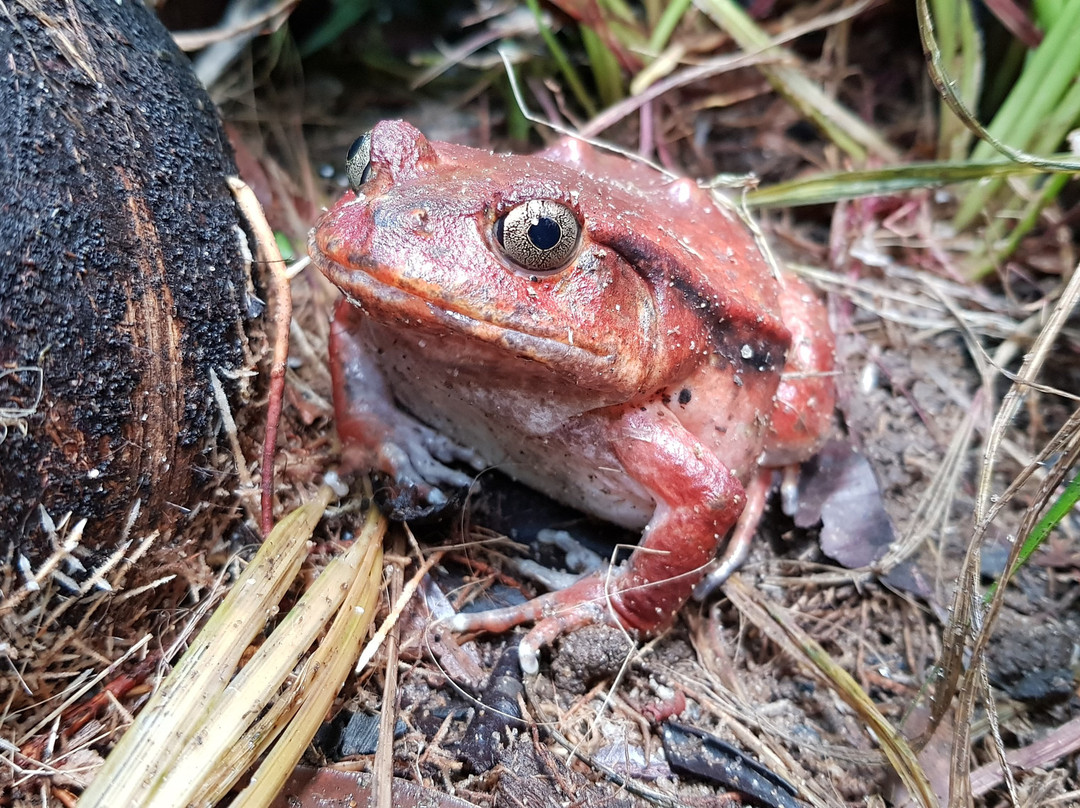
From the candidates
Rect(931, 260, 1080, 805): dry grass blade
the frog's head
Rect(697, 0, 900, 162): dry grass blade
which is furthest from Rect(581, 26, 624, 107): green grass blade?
Rect(931, 260, 1080, 805): dry grass blade

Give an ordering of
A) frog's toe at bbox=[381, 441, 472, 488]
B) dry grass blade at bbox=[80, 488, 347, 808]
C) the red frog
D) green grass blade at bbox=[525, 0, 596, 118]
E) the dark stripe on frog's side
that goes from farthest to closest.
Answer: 1. green grass blade at bbox=[525, 0, 596, 118]
2. frog's toe at bbox=[381, 441, 472, 488]
3. the dark stripe on frog's side
4. the red frog
5. dry grass blade at bbox=[80, 488, 347, 808]

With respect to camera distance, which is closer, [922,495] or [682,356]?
[682,356]

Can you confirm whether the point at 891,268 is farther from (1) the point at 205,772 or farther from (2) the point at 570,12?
(1) the point at 205,772

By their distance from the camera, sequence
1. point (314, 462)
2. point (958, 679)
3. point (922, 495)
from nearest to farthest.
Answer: point (958, 679), point (314, 462), point (922, 495)

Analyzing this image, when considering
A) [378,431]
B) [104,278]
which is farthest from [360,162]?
[378,431]

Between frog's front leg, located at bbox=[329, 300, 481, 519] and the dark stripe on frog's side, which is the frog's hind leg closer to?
the dark stripe on frog's side

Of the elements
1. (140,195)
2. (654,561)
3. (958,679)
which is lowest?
(958,679)

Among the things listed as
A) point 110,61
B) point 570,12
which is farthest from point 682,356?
point 570,12
